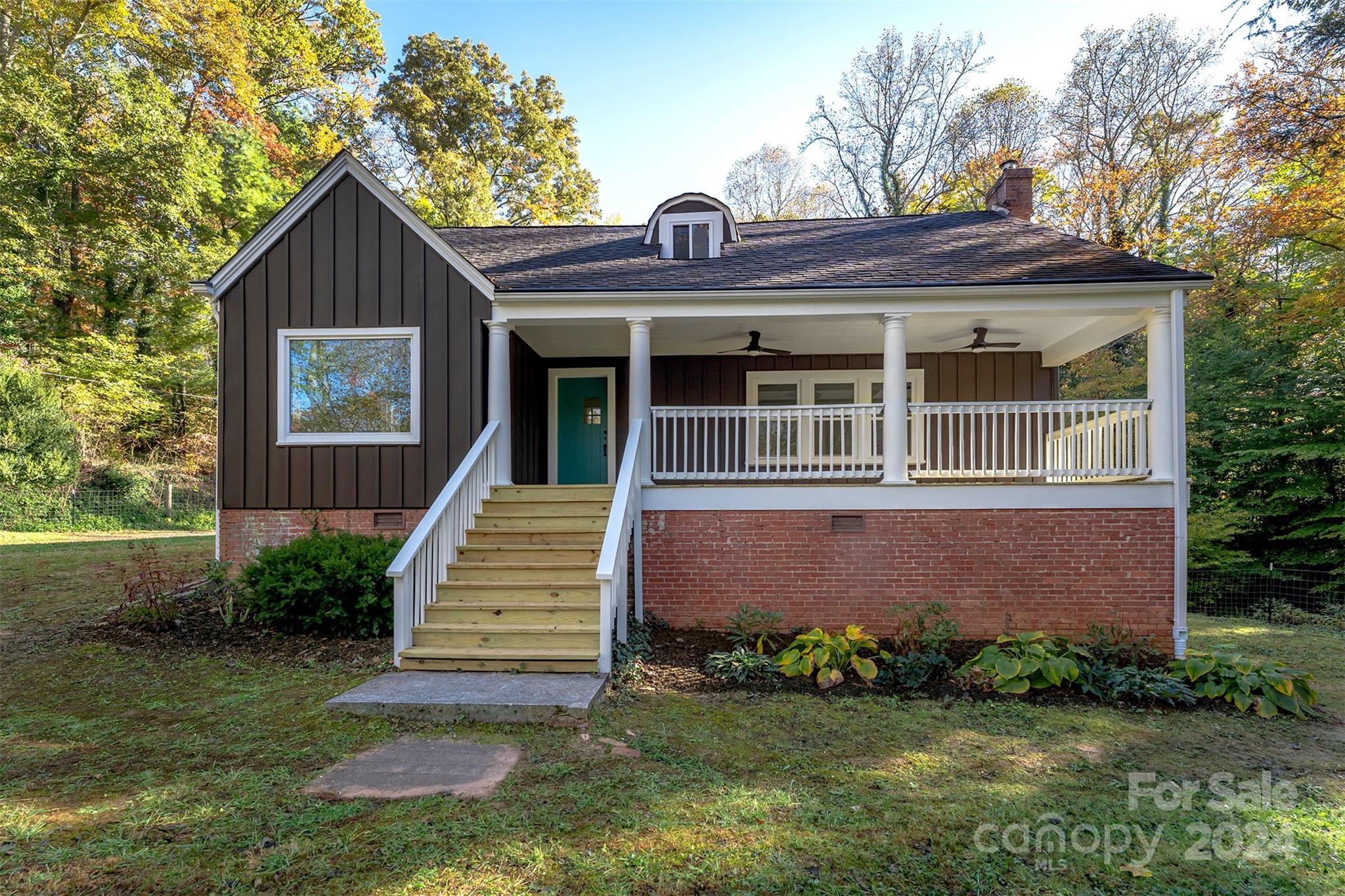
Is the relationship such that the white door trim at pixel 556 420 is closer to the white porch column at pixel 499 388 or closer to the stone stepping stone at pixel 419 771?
the white porch column at pixel 499 388

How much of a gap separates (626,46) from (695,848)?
39.2 ft

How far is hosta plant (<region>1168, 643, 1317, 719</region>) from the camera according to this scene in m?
4.93

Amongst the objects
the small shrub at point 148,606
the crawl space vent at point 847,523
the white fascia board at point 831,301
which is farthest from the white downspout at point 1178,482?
the small shrub at point 148,606

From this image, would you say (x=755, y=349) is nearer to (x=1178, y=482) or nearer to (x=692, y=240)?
(x=692, y=240)

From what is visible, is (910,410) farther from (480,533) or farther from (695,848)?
(695,848)

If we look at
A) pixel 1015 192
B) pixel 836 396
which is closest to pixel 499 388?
pixel 836 396

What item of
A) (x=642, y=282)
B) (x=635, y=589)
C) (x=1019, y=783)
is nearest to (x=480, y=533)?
(x=635, y=589)

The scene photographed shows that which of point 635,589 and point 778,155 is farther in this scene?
point 778,155

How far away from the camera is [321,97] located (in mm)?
21109

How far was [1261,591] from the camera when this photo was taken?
1130 centimetres

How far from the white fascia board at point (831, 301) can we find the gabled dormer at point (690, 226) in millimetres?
1933

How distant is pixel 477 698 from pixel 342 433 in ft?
14.0

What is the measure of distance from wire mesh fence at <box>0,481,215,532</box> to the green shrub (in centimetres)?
1244

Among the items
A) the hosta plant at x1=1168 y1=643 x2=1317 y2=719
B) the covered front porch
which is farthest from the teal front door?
the hosta plant at x1=1168 y1=643 x2=1317 y2=719
